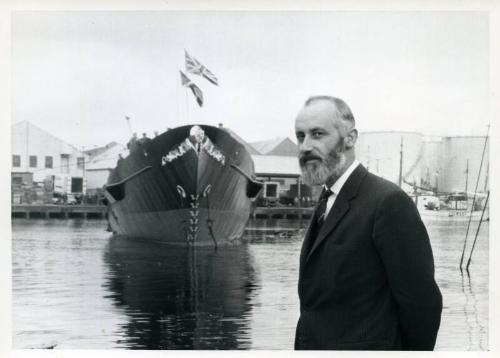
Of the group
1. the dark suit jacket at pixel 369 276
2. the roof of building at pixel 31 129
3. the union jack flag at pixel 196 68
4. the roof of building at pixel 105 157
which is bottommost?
the dark suit jacket at pixel 369 276

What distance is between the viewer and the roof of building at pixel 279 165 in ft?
20.9

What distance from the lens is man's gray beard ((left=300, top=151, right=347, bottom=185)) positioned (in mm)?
2377

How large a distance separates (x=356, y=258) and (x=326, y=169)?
1.37ft

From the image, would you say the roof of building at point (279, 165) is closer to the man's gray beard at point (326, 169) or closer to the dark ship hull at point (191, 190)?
the dark ship hull at point (191, 190)

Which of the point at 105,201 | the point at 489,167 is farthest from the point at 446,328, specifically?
the point at 105,201

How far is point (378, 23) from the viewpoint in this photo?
4.23m

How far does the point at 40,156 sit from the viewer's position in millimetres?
4848

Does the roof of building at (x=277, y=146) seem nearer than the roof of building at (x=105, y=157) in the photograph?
Yes

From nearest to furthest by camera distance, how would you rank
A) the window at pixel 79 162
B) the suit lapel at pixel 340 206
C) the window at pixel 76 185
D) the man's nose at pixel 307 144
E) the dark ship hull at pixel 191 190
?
the suit lapel at pixel 340 206, the man's nose at pixel 307 144, the window at pixel 79 162, the window at pixel 76 185, the dark ship hull at pixel 191 190

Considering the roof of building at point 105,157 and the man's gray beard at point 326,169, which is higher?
the roof of building at point 105,157

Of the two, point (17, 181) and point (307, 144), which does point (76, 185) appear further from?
point (307, 144)

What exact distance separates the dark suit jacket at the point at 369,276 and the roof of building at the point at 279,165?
11.9 ft

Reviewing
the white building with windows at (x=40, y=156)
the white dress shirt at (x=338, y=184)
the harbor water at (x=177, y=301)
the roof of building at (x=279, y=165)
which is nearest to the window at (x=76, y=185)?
the white building with windows at (x=40, y=156)

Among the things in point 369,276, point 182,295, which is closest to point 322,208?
point 369,276
